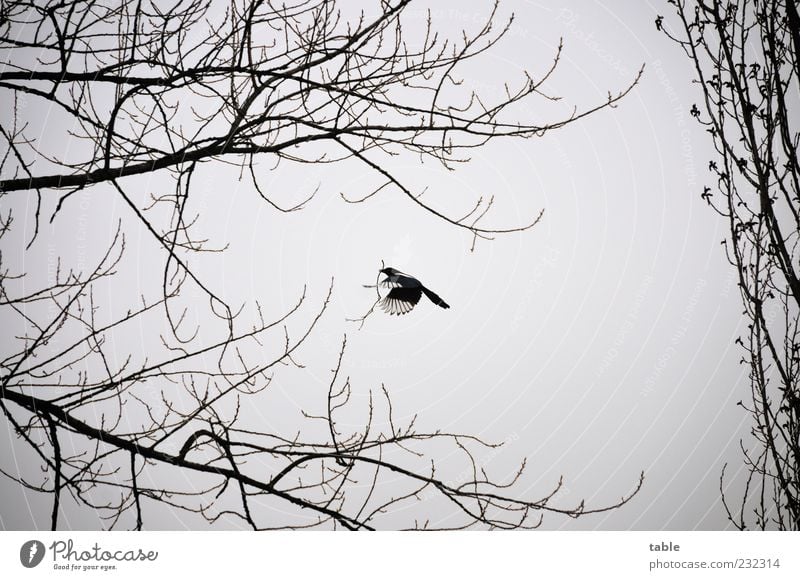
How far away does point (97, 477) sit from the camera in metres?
1.52

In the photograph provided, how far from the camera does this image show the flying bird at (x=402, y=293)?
1989 mm

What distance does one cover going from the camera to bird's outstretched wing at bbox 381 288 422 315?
6.61 ft

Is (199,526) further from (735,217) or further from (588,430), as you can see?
(735,217)

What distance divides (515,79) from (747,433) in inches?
50.6
